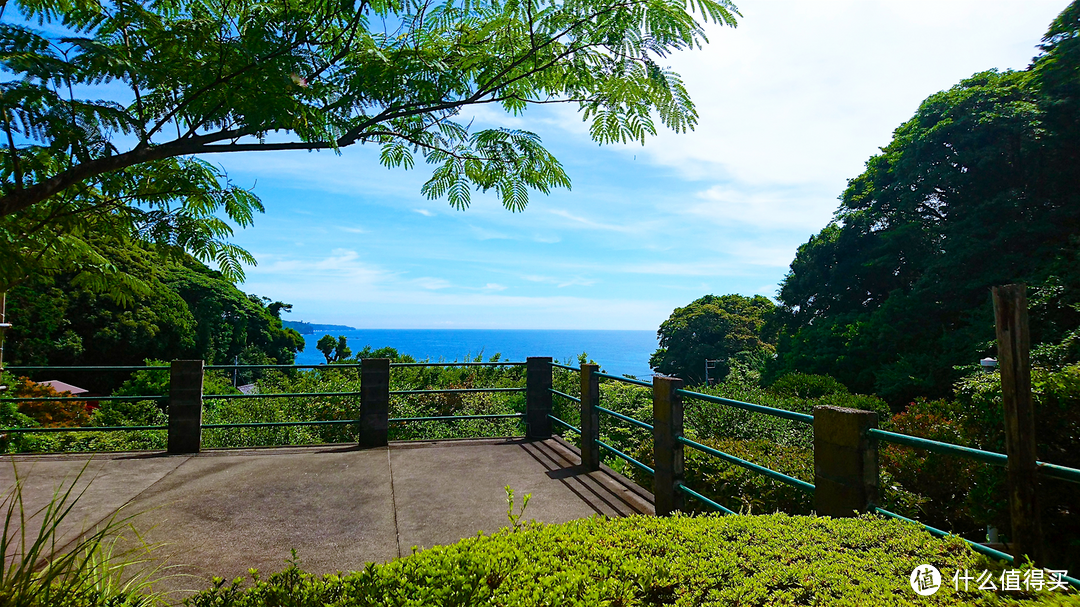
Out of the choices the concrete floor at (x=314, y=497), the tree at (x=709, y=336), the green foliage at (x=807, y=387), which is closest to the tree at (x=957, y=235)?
the green foliage at (x=807, y=387)

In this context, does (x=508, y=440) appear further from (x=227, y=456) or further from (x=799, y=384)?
(x=799, y=384)

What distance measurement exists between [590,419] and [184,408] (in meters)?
5.09

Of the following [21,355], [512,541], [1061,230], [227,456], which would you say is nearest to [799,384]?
[1061,230]

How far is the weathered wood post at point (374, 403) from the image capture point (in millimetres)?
7609

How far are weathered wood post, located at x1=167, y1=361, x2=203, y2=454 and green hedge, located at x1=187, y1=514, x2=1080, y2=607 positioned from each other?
5.94 metres

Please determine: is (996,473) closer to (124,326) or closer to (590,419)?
(590,419)

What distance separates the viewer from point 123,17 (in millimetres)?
3004

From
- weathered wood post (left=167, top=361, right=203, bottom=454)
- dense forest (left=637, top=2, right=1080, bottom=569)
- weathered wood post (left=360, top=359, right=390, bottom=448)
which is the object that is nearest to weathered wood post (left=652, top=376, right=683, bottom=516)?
dense forest (left=637, top=2, right=1080, bottom=569)

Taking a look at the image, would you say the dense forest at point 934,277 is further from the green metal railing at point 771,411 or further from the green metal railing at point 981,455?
the green metal railing at point 981,455

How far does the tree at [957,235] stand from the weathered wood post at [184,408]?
1796cm

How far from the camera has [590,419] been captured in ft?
20.4

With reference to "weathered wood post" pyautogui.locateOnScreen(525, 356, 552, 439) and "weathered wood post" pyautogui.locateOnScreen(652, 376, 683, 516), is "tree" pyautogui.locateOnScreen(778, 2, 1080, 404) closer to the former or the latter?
"weathered wood post" pyautogui.locateOnScreen(525, 356, 552, 439)

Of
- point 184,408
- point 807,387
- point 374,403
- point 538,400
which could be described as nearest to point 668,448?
point 538,400

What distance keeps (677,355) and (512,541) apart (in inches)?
1618
